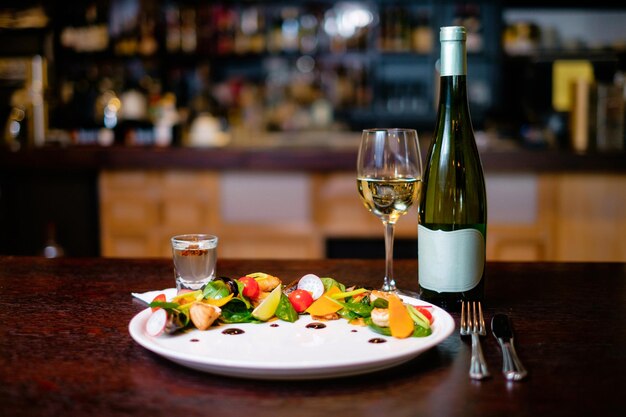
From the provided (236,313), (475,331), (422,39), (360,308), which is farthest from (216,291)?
(422,39)

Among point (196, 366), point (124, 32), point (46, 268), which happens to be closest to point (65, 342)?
point (196, 366)

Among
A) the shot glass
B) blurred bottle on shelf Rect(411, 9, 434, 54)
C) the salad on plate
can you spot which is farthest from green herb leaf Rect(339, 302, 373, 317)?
blurred bottle on shelf Rect(411, 9, 434, 54)

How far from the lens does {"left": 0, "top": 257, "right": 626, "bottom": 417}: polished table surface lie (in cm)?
58

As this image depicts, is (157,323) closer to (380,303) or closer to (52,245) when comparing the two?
(380,303)

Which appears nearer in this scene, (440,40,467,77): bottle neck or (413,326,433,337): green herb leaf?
(413,326,433,337): green herb leaf

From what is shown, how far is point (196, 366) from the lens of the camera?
653 millimetres

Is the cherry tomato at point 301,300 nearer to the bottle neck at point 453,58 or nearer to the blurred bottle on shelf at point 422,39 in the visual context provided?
the bottle neck at point 453,58

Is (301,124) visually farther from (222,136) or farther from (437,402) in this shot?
(437,402)

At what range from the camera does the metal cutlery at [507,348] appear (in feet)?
2.10

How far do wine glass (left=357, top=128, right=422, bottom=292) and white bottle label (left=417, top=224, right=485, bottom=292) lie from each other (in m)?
0.07

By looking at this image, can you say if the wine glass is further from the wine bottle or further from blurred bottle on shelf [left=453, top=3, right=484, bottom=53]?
blurred bottle on shelf [left=453, top=3, right=484, bottom=53]

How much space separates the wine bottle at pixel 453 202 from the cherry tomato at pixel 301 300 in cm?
18

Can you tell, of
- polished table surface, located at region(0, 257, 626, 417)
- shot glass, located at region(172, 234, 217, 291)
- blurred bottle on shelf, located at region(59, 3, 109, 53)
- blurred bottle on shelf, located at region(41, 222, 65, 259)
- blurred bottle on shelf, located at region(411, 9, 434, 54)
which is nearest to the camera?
polished table surface, located at region(0, 257, 626, 417)

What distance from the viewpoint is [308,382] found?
64 cm
